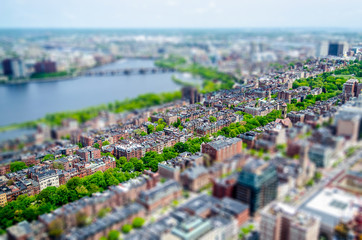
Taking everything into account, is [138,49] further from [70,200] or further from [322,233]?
[322,233]

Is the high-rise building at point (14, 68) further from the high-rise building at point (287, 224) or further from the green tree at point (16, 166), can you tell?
the high-rise building at point (287, 224)

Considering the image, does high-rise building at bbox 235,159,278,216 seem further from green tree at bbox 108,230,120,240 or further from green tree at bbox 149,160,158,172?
green tree at bbox 149,160,158,172

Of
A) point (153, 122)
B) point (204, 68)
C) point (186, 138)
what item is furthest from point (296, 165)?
point (204, 68)

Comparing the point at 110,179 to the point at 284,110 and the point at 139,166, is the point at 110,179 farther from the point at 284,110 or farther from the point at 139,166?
the point at 284,110

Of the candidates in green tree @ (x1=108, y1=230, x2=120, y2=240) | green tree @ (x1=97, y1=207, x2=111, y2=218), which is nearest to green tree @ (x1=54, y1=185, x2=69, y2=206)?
green tree @ (x1=97, y1=207, x2=111, y2=218)

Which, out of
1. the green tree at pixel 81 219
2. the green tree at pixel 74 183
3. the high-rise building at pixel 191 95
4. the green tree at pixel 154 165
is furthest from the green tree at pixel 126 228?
the high-rise building at pixel 191 95
